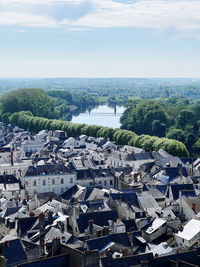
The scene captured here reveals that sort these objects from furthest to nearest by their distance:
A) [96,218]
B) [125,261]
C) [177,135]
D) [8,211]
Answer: [177,135]
[8,211]
[96,218]
[125,261]

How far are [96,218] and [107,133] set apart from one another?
7522 centimetres

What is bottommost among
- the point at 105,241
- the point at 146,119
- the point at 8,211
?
the point at 146,119

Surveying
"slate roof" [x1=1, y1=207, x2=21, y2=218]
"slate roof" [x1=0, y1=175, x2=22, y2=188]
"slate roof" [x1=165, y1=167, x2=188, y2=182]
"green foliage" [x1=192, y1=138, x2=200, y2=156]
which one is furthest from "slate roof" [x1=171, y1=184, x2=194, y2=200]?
"green foliage" [x1=192, y1=138, x2=200, y2=156]

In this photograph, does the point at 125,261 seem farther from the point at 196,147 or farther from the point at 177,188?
the point at 196,147

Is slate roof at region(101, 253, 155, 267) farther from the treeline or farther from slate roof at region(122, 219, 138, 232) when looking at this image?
the treeline

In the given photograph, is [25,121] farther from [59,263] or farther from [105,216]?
[59,263]

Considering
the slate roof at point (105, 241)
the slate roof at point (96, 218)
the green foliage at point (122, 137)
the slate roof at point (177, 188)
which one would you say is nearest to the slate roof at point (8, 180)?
the slate roof at point (96, 218)

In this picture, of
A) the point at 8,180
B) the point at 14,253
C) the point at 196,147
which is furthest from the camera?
the point at 196,147

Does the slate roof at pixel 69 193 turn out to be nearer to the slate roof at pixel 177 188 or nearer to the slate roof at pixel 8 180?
the slate roof at pixel 8 180

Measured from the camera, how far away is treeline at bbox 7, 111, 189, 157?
94.9m

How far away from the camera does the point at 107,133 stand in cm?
11662

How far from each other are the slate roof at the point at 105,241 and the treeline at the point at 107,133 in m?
58.4

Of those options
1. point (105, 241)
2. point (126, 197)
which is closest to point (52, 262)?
point (105, 241)

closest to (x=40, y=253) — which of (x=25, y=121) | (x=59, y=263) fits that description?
(x=59, y=263)
